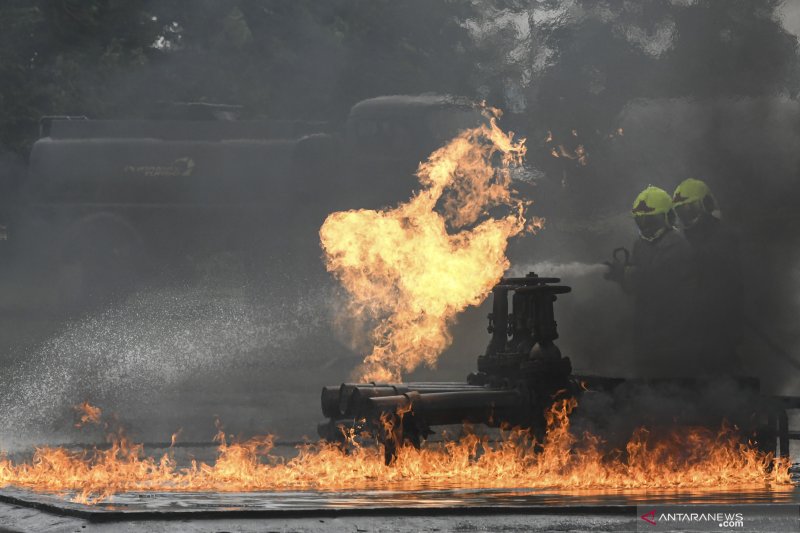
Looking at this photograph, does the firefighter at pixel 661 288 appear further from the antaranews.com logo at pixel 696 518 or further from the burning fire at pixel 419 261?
the antaranews.com logo at pixel 696 518

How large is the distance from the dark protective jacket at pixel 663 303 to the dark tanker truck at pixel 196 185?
10.1 m

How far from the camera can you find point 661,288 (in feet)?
31.7

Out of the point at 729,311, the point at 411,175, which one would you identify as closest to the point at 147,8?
the point at 411,175

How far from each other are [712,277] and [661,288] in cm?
35

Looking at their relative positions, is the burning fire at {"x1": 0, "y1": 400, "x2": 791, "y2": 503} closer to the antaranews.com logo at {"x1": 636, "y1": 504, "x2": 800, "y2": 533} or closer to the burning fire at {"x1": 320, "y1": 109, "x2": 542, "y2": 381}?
the antaranews.com logo at {"x1": 636, "y1": 504, "x2": 800, "y2": 533}

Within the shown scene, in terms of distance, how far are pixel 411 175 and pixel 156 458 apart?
9.31 meters

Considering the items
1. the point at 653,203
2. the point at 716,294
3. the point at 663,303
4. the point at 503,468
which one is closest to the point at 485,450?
the point at 503,468

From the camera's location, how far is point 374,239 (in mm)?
11219

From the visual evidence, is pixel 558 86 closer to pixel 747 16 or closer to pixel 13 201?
pixel 747 16

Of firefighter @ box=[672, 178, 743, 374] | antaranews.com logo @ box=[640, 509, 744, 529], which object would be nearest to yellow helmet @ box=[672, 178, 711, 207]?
firefighter @ box=[672, 178, 743, 374]

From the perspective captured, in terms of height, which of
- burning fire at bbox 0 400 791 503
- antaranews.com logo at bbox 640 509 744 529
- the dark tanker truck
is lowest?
antaranews.com logo at bbox 640 509 744 529

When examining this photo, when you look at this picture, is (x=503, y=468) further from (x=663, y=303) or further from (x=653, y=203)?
(x=653, y=203)

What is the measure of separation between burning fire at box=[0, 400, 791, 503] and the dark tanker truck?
1065 centimetres

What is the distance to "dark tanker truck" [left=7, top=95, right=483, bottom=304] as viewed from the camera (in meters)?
20.2
